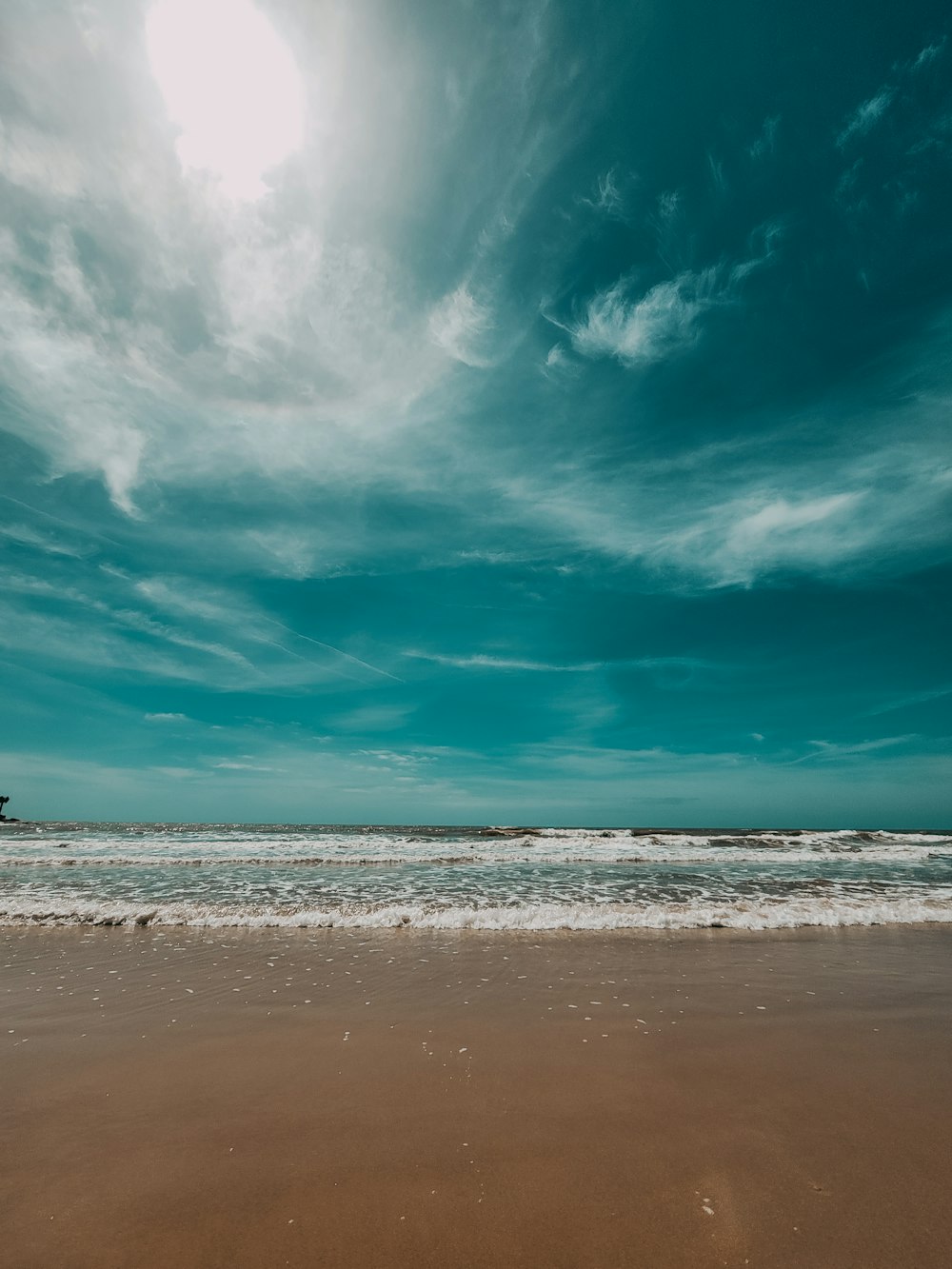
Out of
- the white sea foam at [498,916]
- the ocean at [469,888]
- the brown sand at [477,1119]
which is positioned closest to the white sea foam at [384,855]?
the ocean at [469,888]

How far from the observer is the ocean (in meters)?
11.7

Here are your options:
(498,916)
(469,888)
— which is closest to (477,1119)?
(498,916)

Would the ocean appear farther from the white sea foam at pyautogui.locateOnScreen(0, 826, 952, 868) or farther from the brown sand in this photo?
the brown sand

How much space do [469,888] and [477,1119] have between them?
1266cm

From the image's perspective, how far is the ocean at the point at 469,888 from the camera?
11727mm

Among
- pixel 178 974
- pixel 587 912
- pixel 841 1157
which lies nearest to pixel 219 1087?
pixel 178 974

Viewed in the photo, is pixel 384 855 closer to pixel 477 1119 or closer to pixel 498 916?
pixel 498 916

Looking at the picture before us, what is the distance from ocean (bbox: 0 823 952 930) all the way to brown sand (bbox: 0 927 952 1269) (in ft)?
12.6

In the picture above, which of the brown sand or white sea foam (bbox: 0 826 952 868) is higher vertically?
white sea foam (bbox: 0 826 952 868)

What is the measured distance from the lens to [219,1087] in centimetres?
484

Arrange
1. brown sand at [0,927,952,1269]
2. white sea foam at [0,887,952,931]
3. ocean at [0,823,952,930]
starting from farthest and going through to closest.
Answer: ocean at [0,823,952,930] < white sea foam at [0,887,952,931] < brown sand at [0,927,952,1269]

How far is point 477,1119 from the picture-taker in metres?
4.31

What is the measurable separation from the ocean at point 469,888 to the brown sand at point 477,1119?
12.6 feet

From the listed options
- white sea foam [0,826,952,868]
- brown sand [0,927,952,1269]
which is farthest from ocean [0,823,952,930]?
brown sand [0,927,952,1269]
